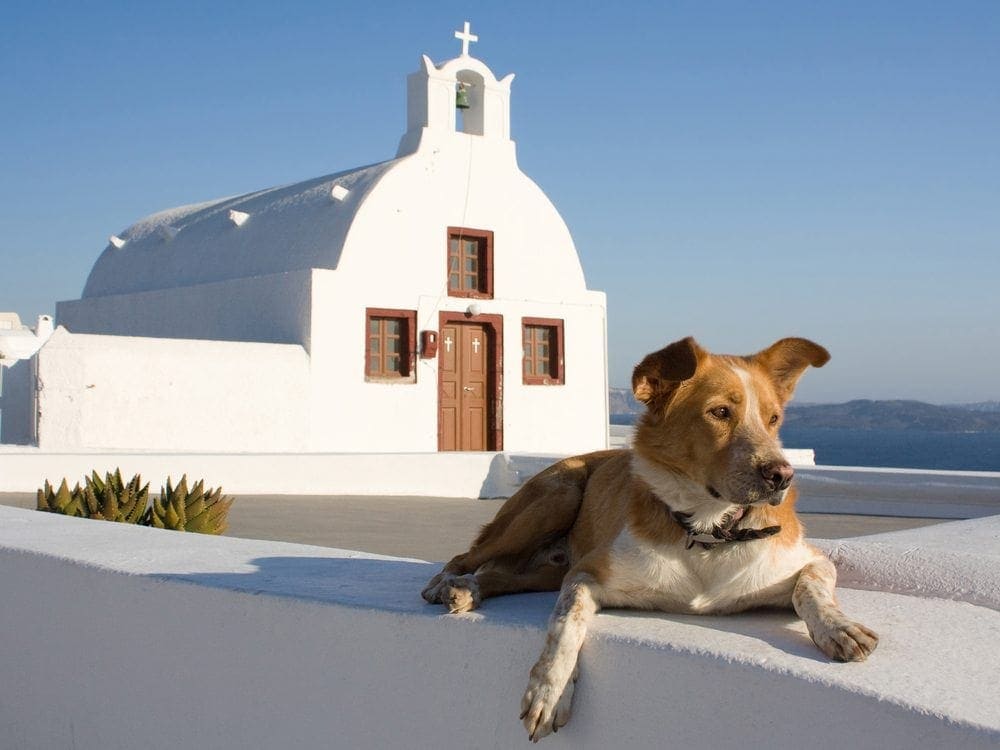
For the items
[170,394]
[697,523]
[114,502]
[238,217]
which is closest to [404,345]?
[170,394]

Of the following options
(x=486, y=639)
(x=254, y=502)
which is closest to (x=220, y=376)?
(x=254, y=502)

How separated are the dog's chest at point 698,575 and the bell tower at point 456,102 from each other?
18986 millimetres

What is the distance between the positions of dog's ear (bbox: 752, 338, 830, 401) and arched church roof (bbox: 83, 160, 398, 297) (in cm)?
1700

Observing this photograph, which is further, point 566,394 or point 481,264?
point 566,394

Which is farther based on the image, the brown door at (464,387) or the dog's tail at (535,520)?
the brown door at (464,387)

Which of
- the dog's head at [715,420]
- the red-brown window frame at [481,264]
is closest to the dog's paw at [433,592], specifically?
the dog's head at [715,420]

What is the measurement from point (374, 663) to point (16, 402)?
54.9 ft

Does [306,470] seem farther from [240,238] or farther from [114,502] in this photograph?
[240,238]

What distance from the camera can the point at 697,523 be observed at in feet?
11.0

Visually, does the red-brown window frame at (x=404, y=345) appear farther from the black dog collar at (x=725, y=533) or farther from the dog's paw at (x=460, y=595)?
the black dog collar at (x=725, y=533)

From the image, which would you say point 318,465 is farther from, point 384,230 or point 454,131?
point 454,131

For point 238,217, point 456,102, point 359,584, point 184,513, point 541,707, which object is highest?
point 456,102

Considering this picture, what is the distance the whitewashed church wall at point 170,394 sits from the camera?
1733 cm

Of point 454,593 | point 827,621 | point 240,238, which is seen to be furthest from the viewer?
point 240,238
